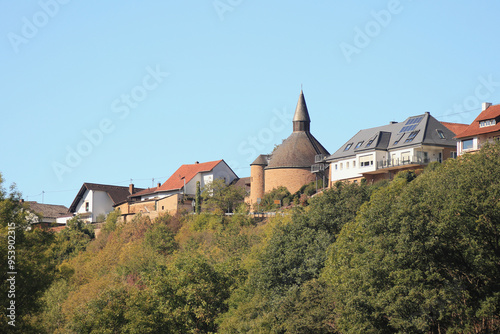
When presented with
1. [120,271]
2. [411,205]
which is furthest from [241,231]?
[411,205]

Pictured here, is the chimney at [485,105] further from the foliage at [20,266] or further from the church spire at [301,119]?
the foliage at [20,266]

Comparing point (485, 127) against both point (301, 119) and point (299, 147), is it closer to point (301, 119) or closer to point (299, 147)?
point (299, 147)

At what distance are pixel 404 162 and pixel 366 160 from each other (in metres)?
4.99

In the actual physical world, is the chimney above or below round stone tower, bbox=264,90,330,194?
above

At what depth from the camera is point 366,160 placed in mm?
65562

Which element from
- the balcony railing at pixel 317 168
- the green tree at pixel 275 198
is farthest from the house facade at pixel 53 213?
the balcony railing at pixel 317 168

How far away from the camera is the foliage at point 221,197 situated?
75312 mm

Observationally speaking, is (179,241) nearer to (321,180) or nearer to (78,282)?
(78,282)

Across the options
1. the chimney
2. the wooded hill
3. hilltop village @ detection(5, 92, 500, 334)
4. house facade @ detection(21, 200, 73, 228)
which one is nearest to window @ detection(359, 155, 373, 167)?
hilltop village @ detection(5, 92, 500, 334)

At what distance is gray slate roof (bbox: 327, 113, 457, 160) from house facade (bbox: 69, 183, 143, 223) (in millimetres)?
40795

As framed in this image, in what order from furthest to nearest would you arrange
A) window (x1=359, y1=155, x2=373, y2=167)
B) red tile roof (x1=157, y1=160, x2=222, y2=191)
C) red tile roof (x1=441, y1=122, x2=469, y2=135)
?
red tile roof (x1=157, y1=160, x2=222, y2=191), red tile roof (x1=441, y1=122, x2=469, y2=135), window (x1=359, y1=155, x2=373, y2=167)

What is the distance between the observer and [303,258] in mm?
44219

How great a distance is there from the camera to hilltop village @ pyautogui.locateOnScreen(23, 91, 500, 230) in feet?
199

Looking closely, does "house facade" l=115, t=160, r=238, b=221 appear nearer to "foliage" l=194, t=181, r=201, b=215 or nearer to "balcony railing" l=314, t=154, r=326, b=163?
"foliage" l=194, t=181, r=201, b=215
